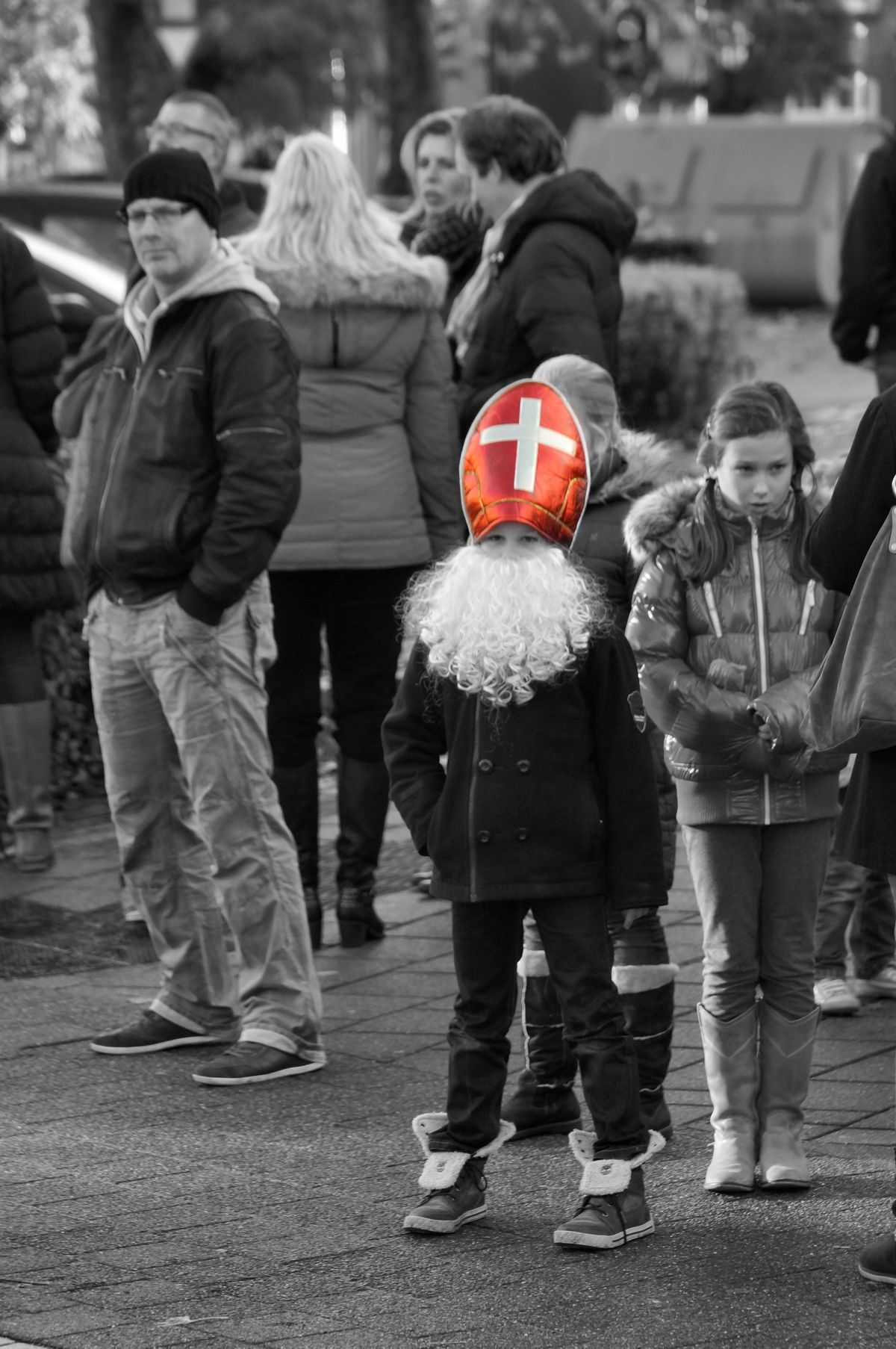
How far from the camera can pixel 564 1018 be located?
4.37 meters

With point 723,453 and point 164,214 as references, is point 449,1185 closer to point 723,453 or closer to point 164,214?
point 723,453

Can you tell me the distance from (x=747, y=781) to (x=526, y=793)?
1.66ft

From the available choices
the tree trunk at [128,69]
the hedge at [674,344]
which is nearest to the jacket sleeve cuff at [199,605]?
the hedge at [674,344]

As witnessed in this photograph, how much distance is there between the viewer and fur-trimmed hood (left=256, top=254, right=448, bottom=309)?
6309 millimetres

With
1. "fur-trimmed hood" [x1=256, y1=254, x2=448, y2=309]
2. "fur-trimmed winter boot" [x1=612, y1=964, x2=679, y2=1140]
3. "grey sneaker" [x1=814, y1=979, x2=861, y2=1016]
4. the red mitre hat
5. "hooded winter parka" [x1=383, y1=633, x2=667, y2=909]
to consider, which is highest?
"fur-trimmed hood" [x1=256, y1=254, x2=448, y2=309]

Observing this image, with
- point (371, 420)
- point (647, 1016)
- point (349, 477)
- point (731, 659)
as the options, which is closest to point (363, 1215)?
Result: point (647, 1016)

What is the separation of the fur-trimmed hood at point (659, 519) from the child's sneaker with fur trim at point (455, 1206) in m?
1.23

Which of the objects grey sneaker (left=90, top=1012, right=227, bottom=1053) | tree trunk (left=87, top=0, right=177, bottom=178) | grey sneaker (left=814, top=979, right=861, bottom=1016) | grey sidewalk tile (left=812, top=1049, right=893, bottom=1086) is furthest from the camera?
tree trunk (left=87, top=0, right=177, bottom=178)

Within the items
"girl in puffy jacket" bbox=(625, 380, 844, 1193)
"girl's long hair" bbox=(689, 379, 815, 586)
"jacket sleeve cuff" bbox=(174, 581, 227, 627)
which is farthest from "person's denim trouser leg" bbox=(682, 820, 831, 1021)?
"jacket sleeve cuff" bbox=(174, 581, 227, 627)

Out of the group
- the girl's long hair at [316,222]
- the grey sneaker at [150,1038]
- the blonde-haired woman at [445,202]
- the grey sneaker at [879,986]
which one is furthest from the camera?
the blonde-haired woman at [445,202]

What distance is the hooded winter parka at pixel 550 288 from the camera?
6367 mm

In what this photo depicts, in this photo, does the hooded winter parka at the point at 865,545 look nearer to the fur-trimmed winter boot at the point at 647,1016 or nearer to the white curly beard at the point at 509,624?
the white curly beard at the point at 509,624

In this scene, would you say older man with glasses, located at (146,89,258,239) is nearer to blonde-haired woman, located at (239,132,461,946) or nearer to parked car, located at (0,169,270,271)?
blonde-haired woman, located at (239,132,461,946)

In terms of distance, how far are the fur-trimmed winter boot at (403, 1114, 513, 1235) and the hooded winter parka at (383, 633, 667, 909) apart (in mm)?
467
